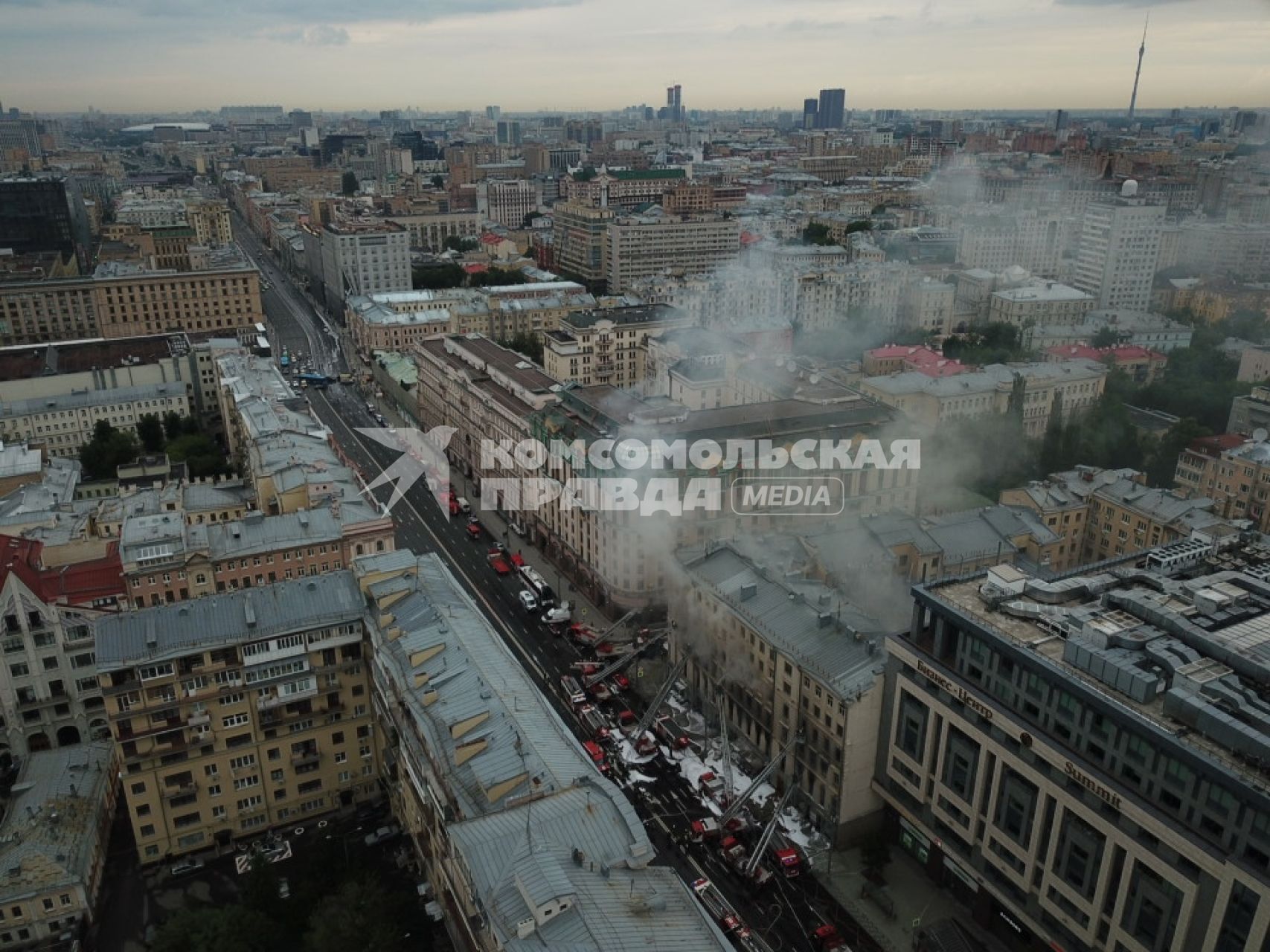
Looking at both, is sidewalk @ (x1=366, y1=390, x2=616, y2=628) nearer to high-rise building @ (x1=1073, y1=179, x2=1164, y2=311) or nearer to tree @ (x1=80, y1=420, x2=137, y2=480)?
tree @ (x1=80, y1=420, x2=137, y2=480)

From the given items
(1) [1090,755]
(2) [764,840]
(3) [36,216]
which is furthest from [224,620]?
(3) [36,216]

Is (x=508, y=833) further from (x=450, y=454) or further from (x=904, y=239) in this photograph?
(x=904, y=239)

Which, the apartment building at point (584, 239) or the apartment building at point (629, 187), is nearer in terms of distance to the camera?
the apartment building at point (584, 239)

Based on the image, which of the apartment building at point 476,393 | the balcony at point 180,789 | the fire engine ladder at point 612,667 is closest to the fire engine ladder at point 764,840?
the fire engine ladder at point 612,667

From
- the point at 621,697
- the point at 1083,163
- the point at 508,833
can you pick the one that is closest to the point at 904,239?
the point at 1083,163

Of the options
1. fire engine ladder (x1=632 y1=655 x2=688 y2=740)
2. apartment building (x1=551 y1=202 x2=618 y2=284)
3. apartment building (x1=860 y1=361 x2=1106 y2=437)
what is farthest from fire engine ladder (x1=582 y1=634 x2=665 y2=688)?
apartment building (x1=551 y1=202 x2=618 y2=284)

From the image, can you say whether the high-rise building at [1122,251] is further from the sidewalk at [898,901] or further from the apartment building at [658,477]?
the sidewalk at [898,901]
